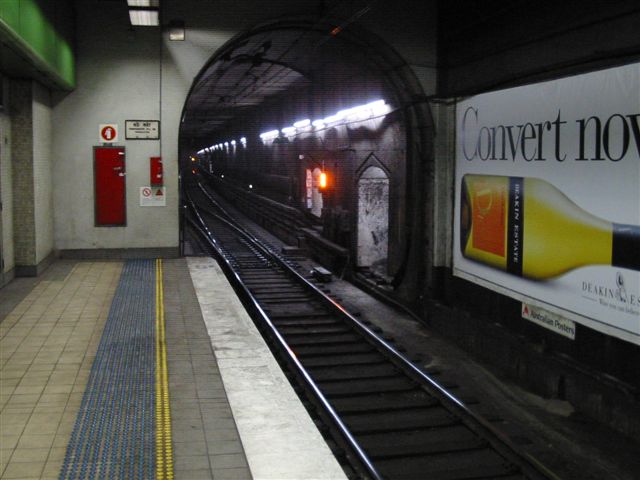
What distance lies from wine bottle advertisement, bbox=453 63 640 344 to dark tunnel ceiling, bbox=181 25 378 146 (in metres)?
4.74

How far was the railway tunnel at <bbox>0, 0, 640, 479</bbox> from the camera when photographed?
5297mm

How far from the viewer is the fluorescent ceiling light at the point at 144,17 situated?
1001 cm

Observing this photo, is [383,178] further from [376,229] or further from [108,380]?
→ [108,380]

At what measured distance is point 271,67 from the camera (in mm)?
19125

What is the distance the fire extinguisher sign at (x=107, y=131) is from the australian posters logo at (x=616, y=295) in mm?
8045

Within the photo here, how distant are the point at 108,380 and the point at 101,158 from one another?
23.5ft

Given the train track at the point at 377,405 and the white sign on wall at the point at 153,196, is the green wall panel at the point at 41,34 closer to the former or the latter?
the white sign on wall at the point at 153,196

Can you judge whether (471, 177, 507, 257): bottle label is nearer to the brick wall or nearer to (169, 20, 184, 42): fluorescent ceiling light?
(169, 20, 184, 42): fluorescent ceiling light

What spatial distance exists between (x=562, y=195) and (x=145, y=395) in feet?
17.1

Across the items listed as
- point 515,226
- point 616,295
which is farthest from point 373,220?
point 616,295

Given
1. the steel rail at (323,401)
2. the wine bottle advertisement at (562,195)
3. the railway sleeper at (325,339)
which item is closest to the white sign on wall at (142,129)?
the steel rail at (323,401)

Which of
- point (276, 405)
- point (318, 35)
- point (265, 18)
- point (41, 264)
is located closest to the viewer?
point (276, 405)

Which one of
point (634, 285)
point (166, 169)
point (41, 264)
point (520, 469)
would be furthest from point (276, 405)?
point (166, 169)

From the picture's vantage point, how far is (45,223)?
11.2 meters
